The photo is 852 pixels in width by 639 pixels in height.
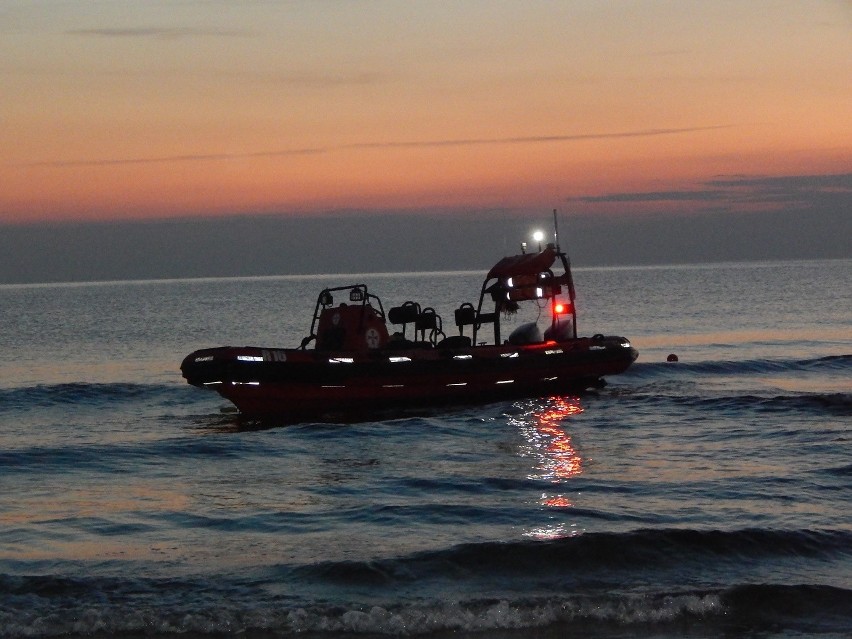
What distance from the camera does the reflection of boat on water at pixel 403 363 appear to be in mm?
19438

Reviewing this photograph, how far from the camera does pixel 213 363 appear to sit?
62.3 feet

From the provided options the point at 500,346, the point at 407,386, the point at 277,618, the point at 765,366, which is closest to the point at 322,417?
the point at 407,386

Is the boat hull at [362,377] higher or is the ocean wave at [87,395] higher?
the boat hull at [362,377]

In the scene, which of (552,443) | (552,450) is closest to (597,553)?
(552,450)

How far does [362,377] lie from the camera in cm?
1989

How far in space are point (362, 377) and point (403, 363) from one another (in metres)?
0.84

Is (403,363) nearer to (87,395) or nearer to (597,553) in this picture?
(87,395)

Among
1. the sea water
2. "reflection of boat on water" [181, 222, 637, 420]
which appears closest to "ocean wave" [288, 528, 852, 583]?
the sea water

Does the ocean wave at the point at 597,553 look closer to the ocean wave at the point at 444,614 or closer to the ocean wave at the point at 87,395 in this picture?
the ocean wave at the point at 444,614

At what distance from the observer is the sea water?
830 centimetres

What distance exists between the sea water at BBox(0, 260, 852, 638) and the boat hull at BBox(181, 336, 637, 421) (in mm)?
428

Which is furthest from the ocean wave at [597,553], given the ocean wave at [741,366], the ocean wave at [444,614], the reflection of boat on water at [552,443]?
the ocean wave at [741,366]

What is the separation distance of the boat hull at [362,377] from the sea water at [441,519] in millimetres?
428

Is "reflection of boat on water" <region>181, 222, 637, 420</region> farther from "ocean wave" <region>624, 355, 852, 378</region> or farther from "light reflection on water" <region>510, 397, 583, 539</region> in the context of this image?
"ocean wave" <region>624, 355, 852, 378</region>
